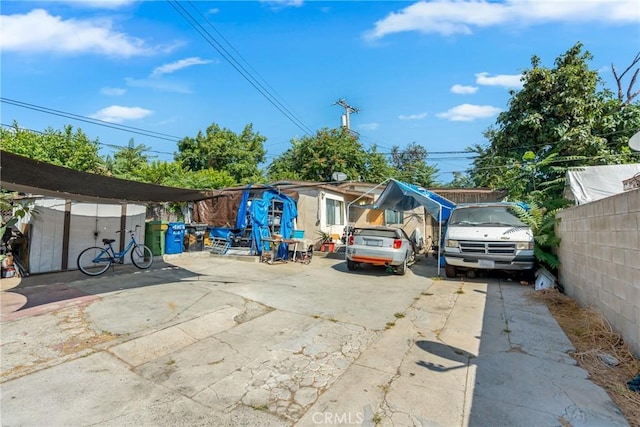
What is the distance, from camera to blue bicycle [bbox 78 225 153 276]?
813 centimetres

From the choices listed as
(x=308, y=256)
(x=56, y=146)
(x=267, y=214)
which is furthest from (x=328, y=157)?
(x=56, y=146)

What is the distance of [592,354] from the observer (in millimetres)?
3715

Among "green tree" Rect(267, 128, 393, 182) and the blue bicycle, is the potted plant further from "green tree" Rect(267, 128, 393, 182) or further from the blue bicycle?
"green tree" Rect(267, 128, 393, 182)

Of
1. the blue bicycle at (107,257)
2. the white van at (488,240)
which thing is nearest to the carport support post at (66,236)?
the blue bicycle at (107,257)

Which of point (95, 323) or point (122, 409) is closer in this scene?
point (122, 409)

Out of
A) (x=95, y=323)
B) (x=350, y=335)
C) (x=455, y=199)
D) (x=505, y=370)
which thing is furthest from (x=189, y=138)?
(x=505, y=370)

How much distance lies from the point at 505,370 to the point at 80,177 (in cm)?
682

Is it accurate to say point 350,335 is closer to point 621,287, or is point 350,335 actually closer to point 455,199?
point 621,287

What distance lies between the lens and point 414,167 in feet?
99.4

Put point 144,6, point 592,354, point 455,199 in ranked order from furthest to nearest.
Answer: point 455,199 < point 144,6 < point 592,354

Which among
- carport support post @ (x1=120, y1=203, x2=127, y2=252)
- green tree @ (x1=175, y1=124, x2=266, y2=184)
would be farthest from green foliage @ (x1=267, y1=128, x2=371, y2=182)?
carport support post @ (x1=120, y1=203, x2=127, y2=252)

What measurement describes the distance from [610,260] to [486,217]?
4268 millimetres

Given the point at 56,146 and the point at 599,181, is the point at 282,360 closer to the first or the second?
the point at 599,181

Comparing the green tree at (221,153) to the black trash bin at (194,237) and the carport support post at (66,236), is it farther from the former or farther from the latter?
the carport support post at (66,236)
